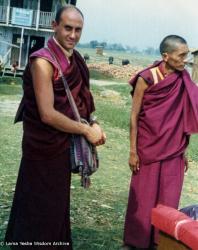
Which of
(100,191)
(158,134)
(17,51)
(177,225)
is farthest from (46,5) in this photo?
(177,225)

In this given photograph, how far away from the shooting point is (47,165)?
137 inches

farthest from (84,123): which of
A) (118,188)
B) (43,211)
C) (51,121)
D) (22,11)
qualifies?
(22,11)

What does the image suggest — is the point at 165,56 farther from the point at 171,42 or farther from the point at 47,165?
the point at 47,165

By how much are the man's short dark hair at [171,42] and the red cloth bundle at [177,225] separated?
1.56m

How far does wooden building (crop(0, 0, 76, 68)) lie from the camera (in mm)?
28797

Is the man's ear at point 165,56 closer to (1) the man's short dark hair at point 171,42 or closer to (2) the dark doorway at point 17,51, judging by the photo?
(1) the man's short dark hair at point 171,42

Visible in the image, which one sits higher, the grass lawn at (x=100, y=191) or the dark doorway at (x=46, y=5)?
the dark doorway at (x=46, y=5)

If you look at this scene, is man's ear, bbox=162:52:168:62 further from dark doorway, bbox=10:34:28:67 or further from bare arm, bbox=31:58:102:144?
dark doorway, bbox=10:34:28:67

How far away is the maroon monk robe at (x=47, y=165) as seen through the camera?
3.42m

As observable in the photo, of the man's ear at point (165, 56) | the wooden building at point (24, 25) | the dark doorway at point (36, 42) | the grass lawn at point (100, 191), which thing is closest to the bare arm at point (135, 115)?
the man's ear at point (165, 56)

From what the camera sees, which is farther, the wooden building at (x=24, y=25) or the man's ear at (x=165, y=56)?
the wooden building at (x=24, y=25)

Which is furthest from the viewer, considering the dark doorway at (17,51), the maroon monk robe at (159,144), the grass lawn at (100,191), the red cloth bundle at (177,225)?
the dark doorway at (17,51)

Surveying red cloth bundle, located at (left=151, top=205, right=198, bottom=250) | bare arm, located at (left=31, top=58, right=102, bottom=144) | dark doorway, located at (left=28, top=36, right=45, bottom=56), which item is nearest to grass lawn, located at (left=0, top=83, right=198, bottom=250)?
red cloth bundle, located at (left=151, top=205, right=198, bottom=250)

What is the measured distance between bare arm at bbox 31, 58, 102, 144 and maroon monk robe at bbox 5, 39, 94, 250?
7 cm
